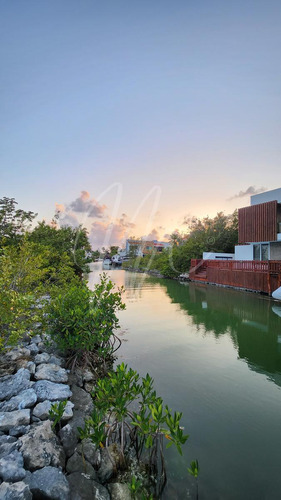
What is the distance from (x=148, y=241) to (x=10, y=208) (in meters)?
65.5

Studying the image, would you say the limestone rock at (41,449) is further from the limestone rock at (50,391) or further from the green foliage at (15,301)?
the green foliage at (15,301)

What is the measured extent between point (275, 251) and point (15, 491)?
17644 mm

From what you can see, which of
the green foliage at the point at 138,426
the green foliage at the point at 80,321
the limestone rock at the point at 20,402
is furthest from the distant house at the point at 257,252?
the limestone rock at the point at 20,402

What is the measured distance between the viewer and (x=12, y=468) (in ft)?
6.19

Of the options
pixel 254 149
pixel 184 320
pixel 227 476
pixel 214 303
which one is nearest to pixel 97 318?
pixel 227 476

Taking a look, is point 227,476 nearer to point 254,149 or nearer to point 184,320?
point 184,320

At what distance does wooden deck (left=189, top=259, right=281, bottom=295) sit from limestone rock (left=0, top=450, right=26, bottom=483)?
1312 centimetres

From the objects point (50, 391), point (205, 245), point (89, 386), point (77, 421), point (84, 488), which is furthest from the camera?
point (205, 245)

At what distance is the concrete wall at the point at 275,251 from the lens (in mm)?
16359

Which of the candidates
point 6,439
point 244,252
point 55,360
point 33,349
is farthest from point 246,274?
point 6,439

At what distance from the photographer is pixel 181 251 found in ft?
86.5

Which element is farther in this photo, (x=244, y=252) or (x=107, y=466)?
(x=244, y=252)

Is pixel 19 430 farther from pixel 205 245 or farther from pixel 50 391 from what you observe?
pixel 205 245

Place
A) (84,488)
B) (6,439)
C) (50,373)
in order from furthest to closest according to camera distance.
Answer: (50,373), (6,439), (84,488)
